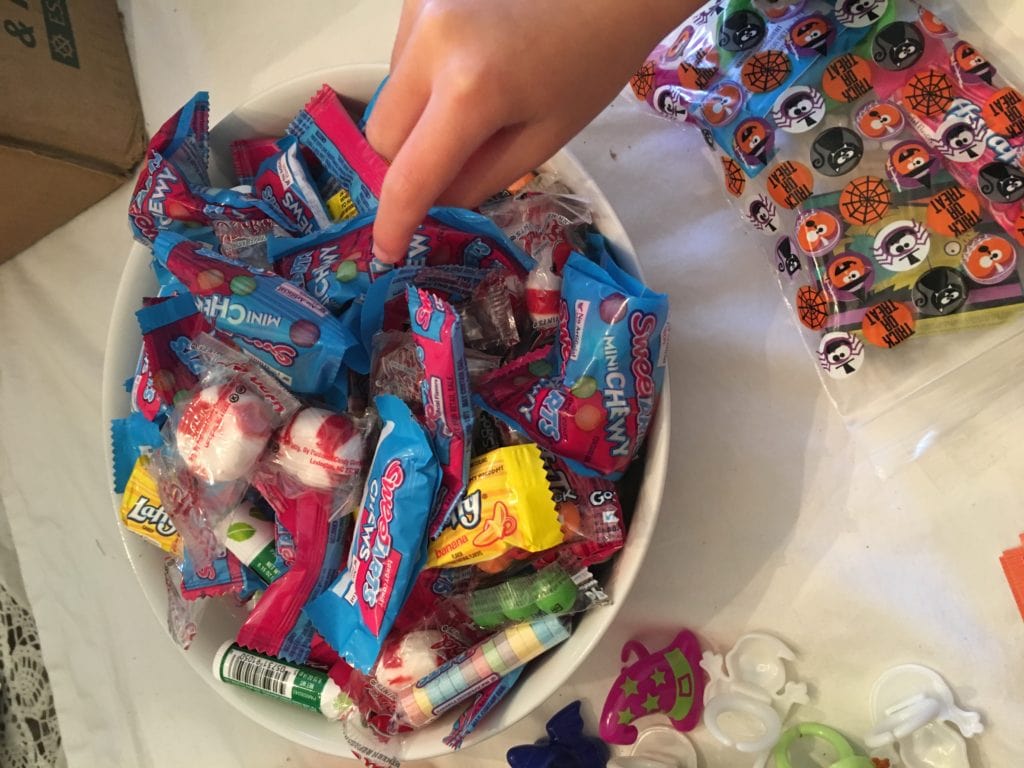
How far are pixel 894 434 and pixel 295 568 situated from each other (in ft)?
1.62

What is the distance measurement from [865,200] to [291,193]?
48 cm

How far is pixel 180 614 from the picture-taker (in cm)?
69

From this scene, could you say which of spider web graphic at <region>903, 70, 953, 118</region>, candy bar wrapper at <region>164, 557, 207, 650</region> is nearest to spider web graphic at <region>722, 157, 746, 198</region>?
spider web graphic at <region>903, 70, 953, 118</region>

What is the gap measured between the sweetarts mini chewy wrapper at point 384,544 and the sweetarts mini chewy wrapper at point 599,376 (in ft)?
0.23

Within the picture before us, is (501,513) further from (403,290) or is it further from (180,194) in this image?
(180,194)

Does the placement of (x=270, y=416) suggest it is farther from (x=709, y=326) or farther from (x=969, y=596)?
(x=969, y=596)

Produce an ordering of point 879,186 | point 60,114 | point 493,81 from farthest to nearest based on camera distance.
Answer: point 60,114, point 879,186, point 493,81

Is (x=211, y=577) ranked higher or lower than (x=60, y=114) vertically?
lower

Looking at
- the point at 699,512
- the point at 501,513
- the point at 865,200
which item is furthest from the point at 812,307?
the point at 501,513

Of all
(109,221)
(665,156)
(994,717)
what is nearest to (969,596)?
(994,717)

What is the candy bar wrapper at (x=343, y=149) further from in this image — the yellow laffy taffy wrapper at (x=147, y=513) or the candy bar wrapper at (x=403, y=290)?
the yellow laffy taffy wrapper at (x=147, y=513)

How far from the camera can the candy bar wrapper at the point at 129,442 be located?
26.8 inches

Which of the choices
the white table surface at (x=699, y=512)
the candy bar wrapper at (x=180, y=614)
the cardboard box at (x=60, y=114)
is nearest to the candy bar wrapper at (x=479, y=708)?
the white table surface at (x=699, y=512)

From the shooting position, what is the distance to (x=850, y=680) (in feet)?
2.27
